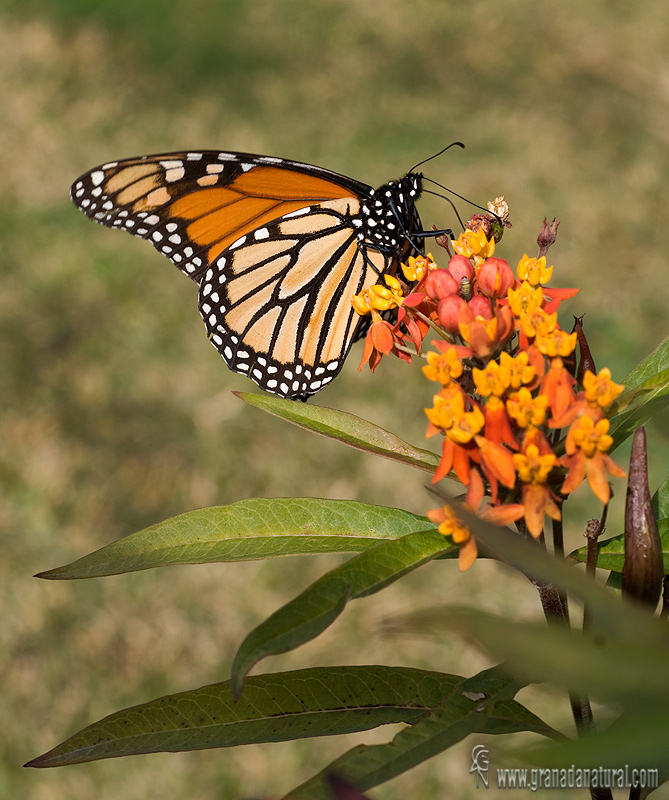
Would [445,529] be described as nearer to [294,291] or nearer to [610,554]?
[610,554]

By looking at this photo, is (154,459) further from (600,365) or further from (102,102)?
(102,102)

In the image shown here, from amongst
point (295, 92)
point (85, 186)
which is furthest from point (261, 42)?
point (85, 186)

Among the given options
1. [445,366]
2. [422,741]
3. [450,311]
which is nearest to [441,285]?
[450,311]

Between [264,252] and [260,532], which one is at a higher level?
[264,252]

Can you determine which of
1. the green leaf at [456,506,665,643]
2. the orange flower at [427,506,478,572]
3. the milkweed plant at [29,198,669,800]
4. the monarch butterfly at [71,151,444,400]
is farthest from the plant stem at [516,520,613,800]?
the monarch butterfly at [71,151,444,400]

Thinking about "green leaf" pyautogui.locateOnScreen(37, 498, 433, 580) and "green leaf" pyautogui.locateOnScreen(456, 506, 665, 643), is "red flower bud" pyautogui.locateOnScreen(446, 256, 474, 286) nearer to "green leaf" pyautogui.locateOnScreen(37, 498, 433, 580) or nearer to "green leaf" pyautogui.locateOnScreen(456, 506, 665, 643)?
"green leaf" pyautogui.locateOnScreen(37, 498, 433, 580)

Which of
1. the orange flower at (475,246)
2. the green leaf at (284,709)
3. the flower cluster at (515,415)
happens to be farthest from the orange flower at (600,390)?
the green leaf at (284,709)
